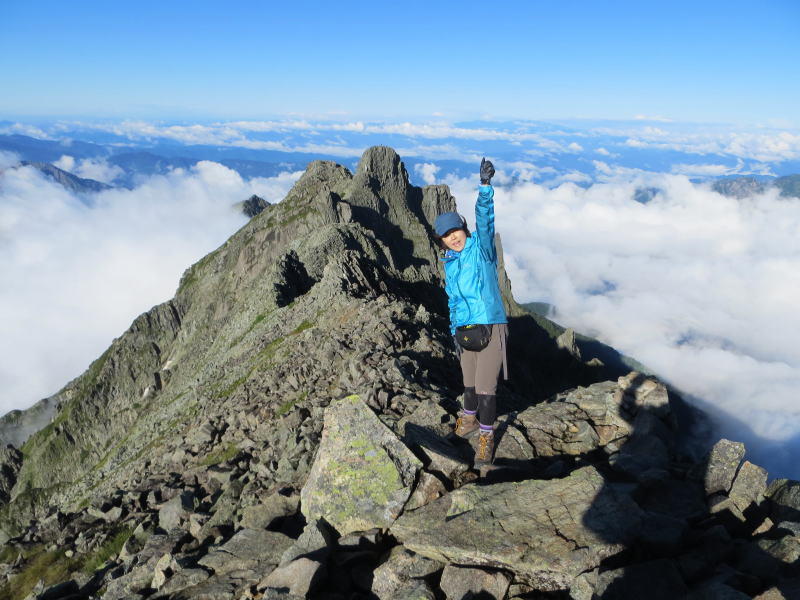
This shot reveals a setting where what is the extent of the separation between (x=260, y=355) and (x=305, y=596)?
4123 cm

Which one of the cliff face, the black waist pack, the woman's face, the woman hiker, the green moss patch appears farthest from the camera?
the cliff face

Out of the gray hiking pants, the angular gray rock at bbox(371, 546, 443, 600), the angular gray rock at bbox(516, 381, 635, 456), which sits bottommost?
the angular gray rock at bbox(516, 381, 635, 456)

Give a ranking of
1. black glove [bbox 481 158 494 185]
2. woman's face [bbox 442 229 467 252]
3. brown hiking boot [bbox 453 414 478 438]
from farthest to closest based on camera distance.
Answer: brown hiking boot [bbox 453 414 478 438] → woman's face [bbox 442 229 467 252] → black glove [bbox 481 158 494 185]

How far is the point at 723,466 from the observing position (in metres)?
12.3

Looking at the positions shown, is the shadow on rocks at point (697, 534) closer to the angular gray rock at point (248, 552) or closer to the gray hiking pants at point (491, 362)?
the gray hiking pants at point (491, 362)

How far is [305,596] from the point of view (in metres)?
8.86

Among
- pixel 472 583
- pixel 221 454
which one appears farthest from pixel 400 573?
pixel 221 454

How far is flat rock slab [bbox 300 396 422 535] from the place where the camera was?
10898 millimetres

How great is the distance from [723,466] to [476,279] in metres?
7.89

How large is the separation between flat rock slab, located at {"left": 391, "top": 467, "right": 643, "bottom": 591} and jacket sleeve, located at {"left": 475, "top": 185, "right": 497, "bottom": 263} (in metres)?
5.84

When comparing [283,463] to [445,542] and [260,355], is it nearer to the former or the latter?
[445,542]

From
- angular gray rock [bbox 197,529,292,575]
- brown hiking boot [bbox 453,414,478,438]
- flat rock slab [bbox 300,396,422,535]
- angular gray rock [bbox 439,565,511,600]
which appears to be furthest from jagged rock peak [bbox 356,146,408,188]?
angular gray rock [bbox 439,565,511,600]

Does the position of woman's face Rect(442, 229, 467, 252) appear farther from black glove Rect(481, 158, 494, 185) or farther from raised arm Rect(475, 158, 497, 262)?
black glove Rect(481, 158, 494, 185)

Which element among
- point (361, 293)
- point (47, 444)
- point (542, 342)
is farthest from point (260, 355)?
point (542, 342)
